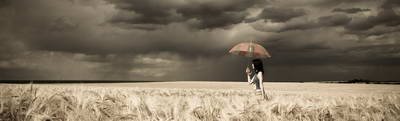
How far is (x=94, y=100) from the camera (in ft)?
13.4

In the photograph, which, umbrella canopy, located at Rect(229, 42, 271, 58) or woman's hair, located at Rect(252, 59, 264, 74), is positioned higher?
umbrella canopy, located at Rect(229, 42, 271, 58)

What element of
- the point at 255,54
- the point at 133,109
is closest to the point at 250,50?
the point at 255,54

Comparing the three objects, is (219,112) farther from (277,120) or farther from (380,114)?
(380,114)

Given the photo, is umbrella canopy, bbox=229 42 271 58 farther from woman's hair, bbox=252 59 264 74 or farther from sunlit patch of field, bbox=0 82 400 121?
sunlit patch of field, bbox=0 82 400 121

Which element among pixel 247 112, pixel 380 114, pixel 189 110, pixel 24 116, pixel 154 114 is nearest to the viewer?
pixel 24 116

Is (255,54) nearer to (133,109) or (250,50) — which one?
(250,50)

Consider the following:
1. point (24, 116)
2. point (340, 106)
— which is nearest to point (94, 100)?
point (24, 116)

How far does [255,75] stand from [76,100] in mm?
11211

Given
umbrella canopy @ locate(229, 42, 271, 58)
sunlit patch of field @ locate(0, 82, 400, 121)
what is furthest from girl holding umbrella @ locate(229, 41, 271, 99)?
sunlit patch of field @ locate(0, 82, 400, 121)

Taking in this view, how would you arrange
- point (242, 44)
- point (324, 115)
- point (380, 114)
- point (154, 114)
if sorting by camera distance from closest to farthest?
point (154, 114)
point (324, 115)
point (380, 114)
point (242, 44)

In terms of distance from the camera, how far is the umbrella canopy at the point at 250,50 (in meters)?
14.5

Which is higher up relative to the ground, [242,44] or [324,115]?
[242,44]

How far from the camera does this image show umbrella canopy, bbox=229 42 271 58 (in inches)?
570

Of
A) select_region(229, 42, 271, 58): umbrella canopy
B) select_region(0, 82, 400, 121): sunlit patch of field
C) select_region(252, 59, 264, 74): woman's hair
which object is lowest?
select_region(0, 82, 400, 121): sunlit patch of field
